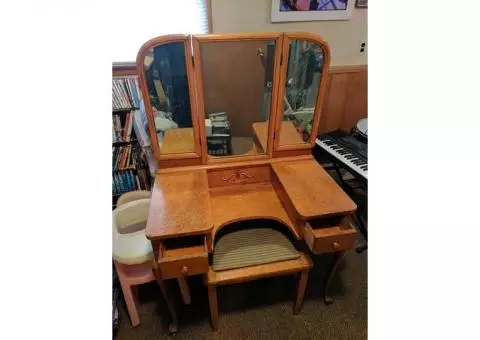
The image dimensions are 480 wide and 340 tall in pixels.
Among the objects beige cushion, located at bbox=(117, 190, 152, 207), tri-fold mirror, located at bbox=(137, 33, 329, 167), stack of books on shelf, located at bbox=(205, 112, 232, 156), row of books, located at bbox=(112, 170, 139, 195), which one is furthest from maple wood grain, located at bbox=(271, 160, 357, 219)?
row of books, located at bbox=(112, 170, 139, 195)

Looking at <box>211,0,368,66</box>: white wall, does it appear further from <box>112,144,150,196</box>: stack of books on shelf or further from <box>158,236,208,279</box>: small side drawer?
<box>158,236,208,279</box>: small side drawer

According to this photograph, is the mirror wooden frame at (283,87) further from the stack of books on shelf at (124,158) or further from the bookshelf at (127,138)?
the stack of books on shelf at (124,158)

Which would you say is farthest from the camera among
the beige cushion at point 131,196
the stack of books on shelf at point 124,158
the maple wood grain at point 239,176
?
the stack of books on shelf at point 124,158

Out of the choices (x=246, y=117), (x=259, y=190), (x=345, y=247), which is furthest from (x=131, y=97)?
(x=345, y=247)

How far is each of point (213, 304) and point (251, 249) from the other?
12.4 inches

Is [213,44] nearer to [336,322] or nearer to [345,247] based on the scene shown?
[345,247]

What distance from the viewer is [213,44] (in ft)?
3.59

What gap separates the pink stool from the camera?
1.24m

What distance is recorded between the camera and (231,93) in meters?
1.24

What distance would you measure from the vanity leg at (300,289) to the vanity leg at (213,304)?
419mm

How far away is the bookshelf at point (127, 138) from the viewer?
1.91m

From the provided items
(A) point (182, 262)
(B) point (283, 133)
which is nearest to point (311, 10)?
(B) point (283, 133)

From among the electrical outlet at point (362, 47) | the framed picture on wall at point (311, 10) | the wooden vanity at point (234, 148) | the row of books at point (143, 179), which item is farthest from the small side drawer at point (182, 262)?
the electrical outlet at point (362, 47)
